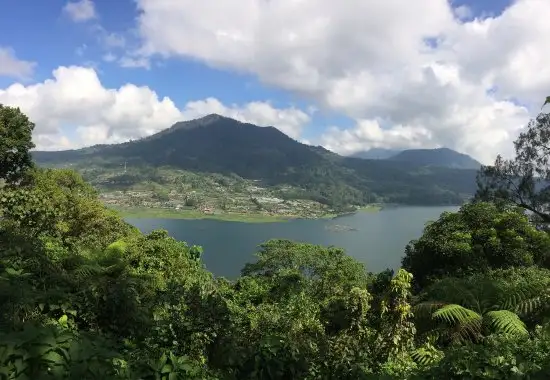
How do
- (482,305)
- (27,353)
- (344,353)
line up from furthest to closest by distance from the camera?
(482,305), (344,353), (27,353)

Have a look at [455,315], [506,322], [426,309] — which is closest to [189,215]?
[426,309]

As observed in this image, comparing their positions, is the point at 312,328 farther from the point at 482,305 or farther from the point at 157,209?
the point at 157,209

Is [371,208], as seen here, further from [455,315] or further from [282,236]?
[455,315]

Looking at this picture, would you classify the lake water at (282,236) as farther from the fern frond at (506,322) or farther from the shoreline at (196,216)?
the fern frond at (506,322)

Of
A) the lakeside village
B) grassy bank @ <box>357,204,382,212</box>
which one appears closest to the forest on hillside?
the lakeside village

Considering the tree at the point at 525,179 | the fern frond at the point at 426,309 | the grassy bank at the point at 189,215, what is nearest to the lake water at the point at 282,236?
the grassy bank at the point at 189,215

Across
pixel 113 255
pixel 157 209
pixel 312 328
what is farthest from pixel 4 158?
pixel 157 209

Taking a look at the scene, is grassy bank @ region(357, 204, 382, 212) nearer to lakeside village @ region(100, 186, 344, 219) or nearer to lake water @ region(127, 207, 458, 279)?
lakeside village @ region(100, 186, 344, 219)
